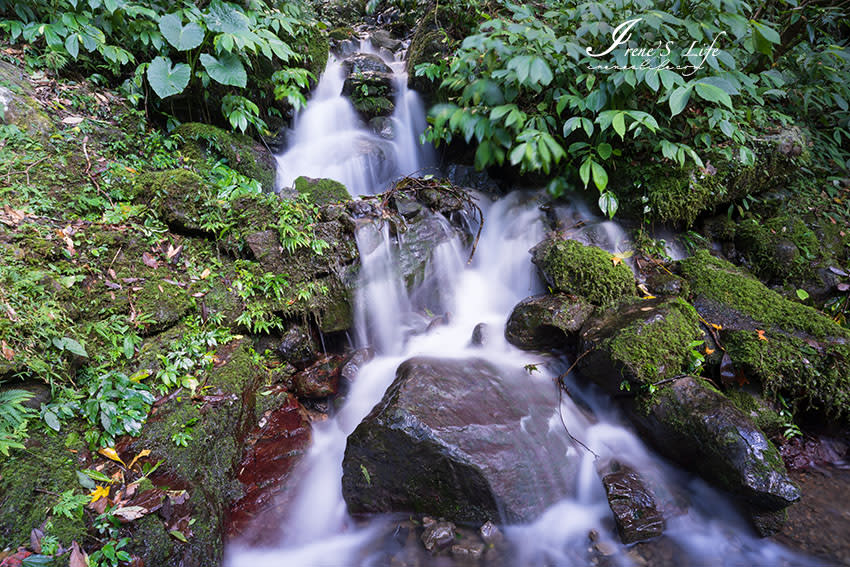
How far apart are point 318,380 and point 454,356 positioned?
128 centimetres

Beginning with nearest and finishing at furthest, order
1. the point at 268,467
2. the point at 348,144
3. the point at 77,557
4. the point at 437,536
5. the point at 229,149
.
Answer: the point at 77,557, the point at 437,536, the point at 268,467, the point at 229,149, the point at 348,144

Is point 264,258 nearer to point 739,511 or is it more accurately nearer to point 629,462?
point 629,462

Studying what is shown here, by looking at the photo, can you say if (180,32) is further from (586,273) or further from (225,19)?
(586,273)

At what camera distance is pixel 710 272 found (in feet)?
12.2

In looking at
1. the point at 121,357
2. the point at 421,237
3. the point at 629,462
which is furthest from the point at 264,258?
the point at 629,462

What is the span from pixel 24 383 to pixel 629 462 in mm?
3959

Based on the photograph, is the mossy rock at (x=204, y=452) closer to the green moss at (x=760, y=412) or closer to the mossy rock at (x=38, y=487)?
the mossy rock at (x=38, y=487)

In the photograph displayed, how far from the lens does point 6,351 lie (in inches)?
83.7

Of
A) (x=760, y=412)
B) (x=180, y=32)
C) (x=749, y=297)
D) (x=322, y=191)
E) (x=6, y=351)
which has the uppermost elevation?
(x=180, y=32)

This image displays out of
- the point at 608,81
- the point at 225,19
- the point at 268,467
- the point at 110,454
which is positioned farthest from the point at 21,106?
the point at 608,81

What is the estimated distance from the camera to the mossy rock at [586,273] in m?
3.56

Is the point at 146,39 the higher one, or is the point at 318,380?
the point at 146,39

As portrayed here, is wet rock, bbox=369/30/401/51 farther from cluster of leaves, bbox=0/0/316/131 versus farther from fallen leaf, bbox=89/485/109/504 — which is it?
fallen leaf, bbox=89/485/109/504

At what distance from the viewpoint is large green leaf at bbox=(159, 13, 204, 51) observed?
398 centimetres
